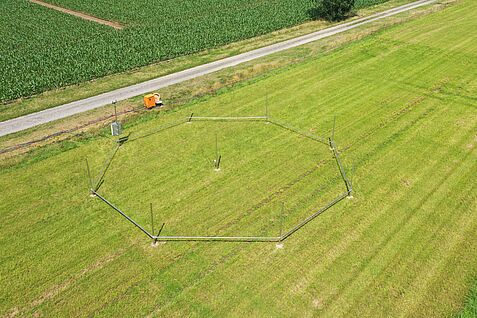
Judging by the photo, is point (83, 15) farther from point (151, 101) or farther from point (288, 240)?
point (288, 240)

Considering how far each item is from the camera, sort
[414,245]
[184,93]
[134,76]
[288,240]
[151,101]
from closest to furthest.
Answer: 1. [414,245]
2. [288,240]
3. [151,101]
4. [184,93]
5. [134,76]

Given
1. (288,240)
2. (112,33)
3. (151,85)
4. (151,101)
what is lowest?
(288,240)

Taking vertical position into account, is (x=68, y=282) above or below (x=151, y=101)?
below

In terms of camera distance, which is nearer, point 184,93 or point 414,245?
point 414,245

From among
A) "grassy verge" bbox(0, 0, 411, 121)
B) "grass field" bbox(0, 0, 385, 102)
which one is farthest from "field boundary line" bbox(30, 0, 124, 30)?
"grassy verge" bbox(0, 0, 411, 121)

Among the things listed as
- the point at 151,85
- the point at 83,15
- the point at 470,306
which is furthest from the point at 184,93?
the point at 83,15

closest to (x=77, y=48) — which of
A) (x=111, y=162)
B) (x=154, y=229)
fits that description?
(x=111, y=162)

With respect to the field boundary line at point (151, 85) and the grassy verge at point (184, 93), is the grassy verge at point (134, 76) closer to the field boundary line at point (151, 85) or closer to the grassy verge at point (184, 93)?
the field boundary line at point (151, 85)

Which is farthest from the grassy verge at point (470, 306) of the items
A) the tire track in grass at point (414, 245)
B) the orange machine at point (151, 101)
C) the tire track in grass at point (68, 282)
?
the orange machine at point (151, 101)
